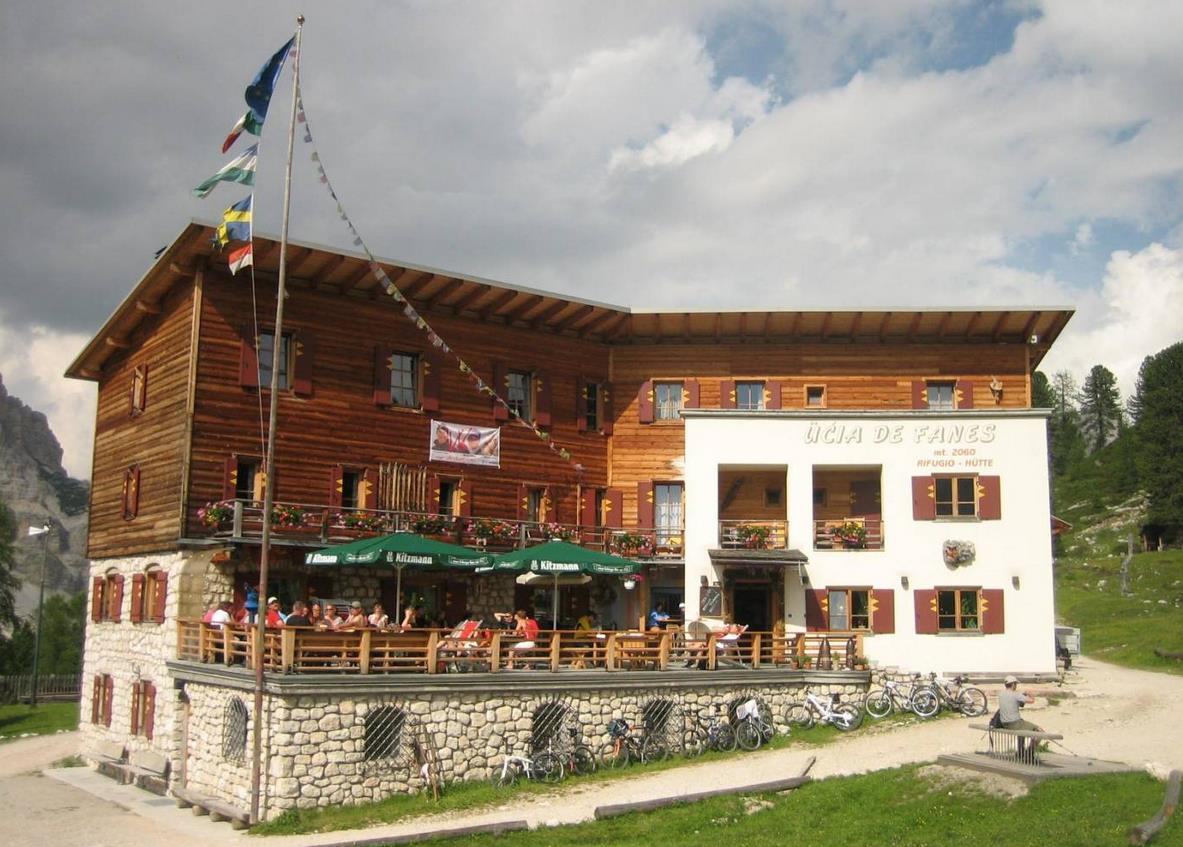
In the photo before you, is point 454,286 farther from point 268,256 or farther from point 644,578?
point 644,578

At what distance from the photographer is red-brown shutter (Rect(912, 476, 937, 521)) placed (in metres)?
29.6

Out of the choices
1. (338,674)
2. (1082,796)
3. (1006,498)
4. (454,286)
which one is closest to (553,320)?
(454,286)

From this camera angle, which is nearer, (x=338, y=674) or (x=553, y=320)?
(x=338, y=674)

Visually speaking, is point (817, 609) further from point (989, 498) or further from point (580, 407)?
point (580, 407)

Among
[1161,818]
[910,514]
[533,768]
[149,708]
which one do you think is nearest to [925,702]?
[910,514]

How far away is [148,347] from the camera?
30.8 metres

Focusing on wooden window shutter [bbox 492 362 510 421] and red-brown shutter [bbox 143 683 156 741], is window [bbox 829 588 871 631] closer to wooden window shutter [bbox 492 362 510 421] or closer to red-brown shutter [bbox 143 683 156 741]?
wooden window shutter [bbox 492 362 510 421]

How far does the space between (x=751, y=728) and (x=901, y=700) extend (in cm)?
351

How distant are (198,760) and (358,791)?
4.89 meters

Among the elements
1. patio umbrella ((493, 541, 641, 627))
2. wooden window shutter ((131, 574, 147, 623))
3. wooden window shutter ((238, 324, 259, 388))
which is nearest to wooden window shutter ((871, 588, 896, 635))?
patio umbrella ((493, 541, 641, 627))

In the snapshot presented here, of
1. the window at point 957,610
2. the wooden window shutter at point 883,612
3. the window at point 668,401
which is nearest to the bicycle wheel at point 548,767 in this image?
the wooden window shutter at point 883,612

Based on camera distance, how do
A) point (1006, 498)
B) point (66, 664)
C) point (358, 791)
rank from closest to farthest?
point (358, 791), point (1006, 498), point (66, 664)

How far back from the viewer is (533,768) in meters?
22.2

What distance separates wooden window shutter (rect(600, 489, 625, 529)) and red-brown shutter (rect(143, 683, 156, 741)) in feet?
40.9
